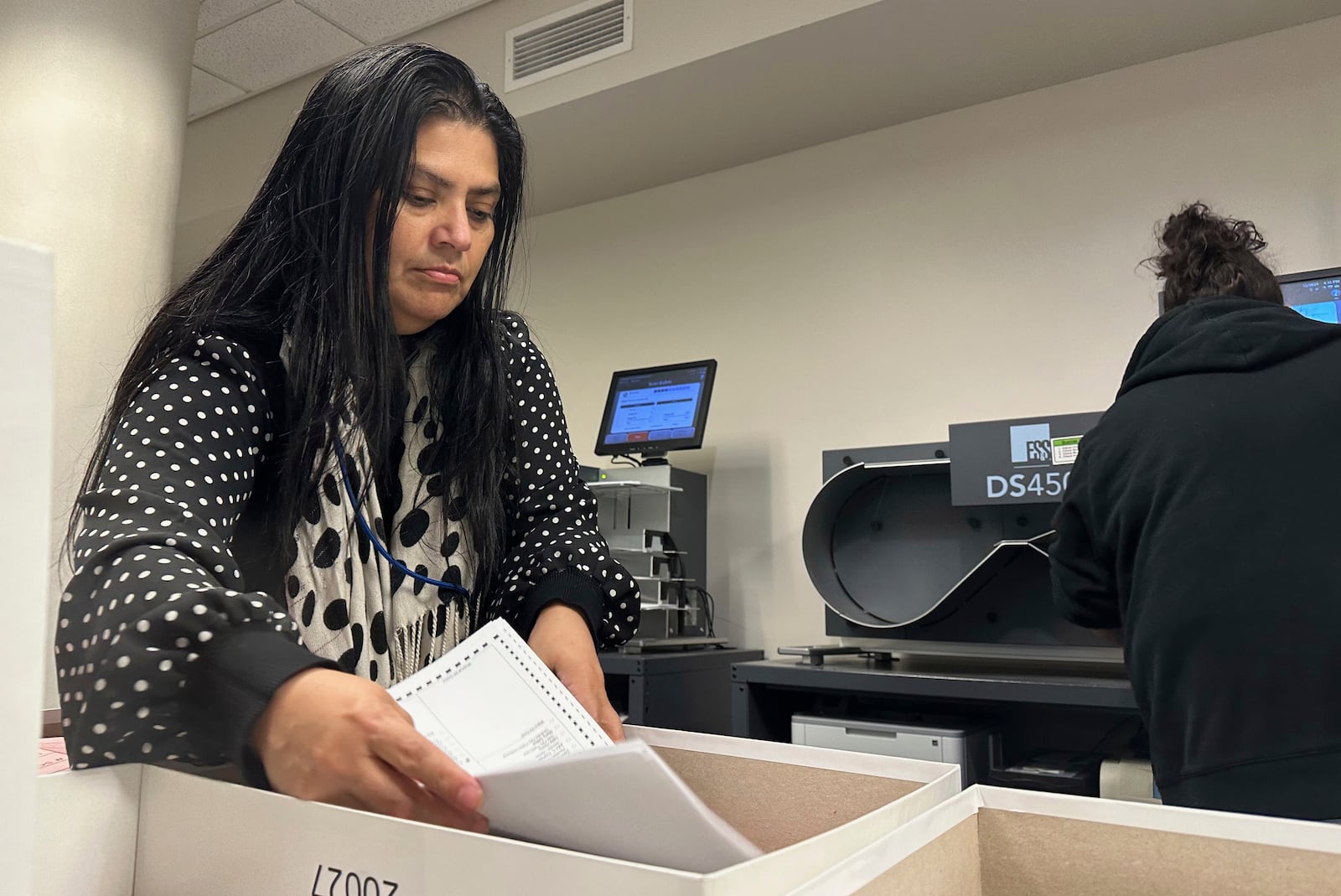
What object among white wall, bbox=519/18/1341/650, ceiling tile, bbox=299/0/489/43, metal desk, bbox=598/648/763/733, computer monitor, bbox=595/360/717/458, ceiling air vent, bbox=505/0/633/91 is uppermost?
ceiling tile, bbox=299/0/489/43

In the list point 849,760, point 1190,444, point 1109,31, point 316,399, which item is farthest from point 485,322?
point 1109,31

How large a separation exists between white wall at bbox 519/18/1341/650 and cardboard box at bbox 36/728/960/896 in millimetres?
2170

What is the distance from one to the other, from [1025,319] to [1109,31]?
28.1 inches

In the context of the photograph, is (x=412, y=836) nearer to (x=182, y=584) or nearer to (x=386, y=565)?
(x=182, y=584)

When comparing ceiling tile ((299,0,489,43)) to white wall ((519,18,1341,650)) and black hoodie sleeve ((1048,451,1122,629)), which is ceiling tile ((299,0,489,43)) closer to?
white wall ((519,18,1341,650))

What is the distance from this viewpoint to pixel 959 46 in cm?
238

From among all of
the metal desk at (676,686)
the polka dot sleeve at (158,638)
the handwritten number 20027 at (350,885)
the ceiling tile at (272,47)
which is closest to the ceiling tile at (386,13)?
the ceiling tile at (272,47)

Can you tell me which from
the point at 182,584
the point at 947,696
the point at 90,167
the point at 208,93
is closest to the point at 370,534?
the point at 182,584

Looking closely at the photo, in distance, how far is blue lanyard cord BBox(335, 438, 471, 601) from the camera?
76cm

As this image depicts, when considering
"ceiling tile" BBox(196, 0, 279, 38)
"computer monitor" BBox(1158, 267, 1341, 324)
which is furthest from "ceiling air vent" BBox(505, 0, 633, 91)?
"computer monitor" BBox(1158, 267, 1341, 324)

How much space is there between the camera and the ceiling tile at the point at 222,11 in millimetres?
3014

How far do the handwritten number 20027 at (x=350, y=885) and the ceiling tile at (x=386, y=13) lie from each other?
118 inches

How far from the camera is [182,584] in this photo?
500 mm

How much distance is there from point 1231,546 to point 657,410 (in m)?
1.75
